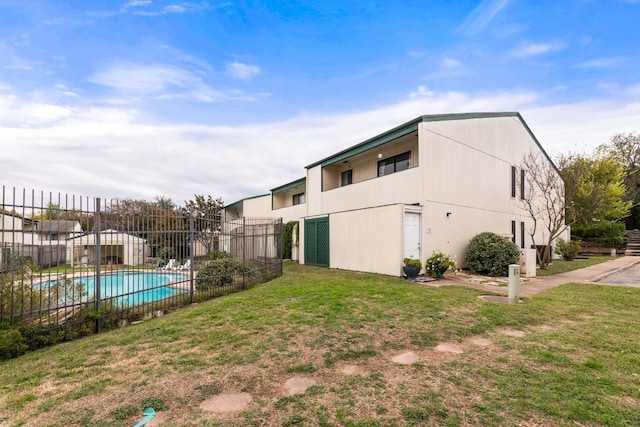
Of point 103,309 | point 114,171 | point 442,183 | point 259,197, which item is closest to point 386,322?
point 103,309

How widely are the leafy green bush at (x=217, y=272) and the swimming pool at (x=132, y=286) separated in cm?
81

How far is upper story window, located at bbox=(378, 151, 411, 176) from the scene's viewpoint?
14.6m

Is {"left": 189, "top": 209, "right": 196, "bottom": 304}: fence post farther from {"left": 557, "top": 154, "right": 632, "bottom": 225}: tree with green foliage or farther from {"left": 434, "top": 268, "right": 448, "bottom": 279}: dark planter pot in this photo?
{"left": 557, "top": 154, "right": 632, "bottom": 225}: tree with green foliage

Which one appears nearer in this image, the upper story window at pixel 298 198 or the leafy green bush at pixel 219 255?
the leafy green bush at pixel 219 255

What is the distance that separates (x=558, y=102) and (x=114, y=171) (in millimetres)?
26242

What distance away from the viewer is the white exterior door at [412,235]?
1134 centimetres

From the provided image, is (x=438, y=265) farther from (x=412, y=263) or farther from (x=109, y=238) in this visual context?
(x=109, y=238)

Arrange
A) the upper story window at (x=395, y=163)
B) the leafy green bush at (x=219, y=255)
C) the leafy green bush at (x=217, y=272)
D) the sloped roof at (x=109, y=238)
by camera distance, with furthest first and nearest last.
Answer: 1. the upper story window at (x=395, y=163)
2. the leafy green bush at (x=219, y=255)
3. the leafy green bush at (x=217, y=272)
4. the sloped roof at (x=109, y=238)

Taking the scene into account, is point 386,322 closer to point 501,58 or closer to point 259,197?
point 501,58

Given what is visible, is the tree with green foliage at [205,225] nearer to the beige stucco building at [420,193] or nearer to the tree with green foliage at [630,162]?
the beige stucco building at [420,193]

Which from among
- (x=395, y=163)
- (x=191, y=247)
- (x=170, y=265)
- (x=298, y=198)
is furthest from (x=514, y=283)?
(x=298, y=198)

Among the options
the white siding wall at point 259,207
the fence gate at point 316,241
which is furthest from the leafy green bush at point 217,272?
the white siding wall at point 259,207

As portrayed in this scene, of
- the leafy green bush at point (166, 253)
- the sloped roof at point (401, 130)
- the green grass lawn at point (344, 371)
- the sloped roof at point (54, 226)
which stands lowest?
the green grass lawn at point (344, 371)

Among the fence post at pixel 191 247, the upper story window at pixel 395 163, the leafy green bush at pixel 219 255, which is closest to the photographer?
the fence post at pixel 191 247
